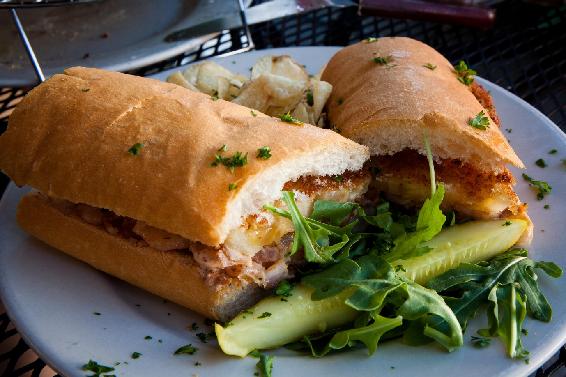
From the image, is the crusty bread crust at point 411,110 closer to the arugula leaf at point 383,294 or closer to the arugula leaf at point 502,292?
the arugula leaf at point 502,292

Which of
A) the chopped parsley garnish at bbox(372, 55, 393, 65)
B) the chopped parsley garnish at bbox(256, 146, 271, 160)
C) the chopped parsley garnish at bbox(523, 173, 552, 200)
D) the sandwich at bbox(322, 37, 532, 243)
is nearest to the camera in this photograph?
the chopped parsley garnish at bbox(256, 146, 271, 160)

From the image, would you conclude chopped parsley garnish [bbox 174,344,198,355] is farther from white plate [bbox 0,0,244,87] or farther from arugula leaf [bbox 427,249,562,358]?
white plate [bbox 0,0,244,87]

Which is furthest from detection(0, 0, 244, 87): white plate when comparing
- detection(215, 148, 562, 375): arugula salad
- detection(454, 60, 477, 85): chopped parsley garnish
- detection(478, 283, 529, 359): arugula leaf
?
detection(478, 283, 529, 359): arugula leaf

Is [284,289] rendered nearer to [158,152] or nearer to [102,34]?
[158,152]

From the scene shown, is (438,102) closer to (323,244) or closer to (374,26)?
(323,244)

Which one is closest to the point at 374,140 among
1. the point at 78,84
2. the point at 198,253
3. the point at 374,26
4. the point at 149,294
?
the point at 198,253

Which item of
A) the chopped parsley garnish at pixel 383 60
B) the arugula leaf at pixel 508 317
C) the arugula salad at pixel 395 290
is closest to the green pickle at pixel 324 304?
the arugula salad at pixel 395 290
